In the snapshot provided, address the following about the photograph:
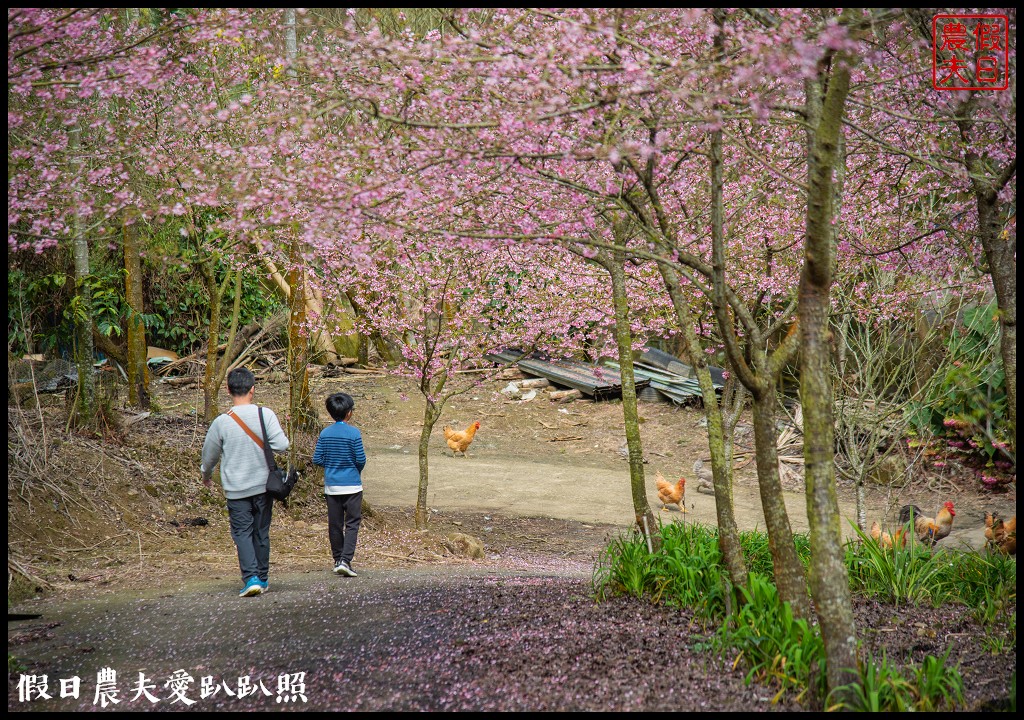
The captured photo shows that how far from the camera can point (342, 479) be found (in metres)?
6.09

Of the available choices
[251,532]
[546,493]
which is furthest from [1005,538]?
[546,493]

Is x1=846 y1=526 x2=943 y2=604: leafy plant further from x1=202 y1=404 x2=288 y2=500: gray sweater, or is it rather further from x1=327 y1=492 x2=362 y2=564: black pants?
x1=202 y1=404 x2=288 y2=500: gray sweater

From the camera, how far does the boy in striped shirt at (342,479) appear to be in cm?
607

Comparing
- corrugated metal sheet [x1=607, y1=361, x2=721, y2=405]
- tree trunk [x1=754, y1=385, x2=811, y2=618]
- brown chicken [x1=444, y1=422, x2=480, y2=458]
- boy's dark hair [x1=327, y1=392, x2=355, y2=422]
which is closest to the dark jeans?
boy's dark hair [x1=327, y1=392, x2=355, y2=422]

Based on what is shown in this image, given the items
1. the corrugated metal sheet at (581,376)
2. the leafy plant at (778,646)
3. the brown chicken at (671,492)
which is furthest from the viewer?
the corrugated metal sheet at (581,376)

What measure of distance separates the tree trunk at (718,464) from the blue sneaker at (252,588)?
291 centimetres

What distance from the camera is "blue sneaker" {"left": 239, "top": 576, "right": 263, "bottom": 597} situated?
17.1 feet

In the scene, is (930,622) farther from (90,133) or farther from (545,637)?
(90,133)

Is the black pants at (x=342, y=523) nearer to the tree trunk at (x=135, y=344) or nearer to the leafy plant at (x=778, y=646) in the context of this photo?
the leafy plant at (x=778, y=646)

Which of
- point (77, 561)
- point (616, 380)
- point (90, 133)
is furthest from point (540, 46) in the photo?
point (616, 380)

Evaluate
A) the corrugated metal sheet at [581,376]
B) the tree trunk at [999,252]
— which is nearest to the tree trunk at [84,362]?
the tree trunk at [999,252]

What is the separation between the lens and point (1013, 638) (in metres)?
4.26

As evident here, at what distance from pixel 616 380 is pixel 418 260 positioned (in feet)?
34.6

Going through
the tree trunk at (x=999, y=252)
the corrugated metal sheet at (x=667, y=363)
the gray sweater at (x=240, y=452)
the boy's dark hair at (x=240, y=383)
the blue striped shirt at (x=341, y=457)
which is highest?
the tree trunk at (x=999, y=252)
